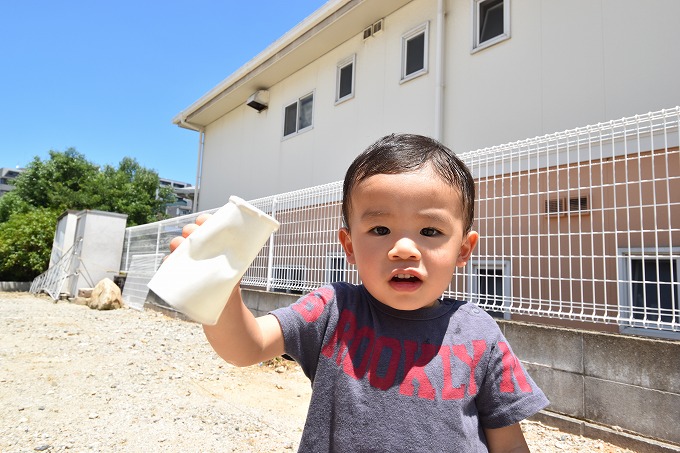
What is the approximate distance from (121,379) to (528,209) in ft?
13.0

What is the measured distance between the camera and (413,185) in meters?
1.03

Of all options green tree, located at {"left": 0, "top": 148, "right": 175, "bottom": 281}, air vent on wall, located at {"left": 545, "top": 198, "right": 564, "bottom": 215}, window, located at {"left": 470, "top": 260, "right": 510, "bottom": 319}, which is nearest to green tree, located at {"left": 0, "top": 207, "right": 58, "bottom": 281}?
green tree, located at {"left": 0, "top": 148, "right": 175, "bottom": 281}

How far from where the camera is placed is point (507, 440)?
1.07 m

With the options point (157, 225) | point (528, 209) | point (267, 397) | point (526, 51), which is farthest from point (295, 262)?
point (157, 225)

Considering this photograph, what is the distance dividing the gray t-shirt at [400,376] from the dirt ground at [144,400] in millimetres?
1997

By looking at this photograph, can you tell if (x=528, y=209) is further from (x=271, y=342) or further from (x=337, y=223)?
(x=271, y=342)

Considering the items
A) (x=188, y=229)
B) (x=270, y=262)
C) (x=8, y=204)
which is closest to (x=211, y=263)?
(x=188, y=229)

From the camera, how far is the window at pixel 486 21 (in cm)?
651

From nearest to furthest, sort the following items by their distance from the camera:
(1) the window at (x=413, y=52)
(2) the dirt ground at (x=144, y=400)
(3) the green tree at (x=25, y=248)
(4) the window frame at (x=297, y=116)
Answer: (2) the dirt ground at (x=144, y=400) → (1) the window at (x=413, y=52) → (4) the window frame at (x=297, y=116) → (3) the green tree at (x=25, y=248)

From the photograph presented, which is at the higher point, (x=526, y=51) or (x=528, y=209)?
(x=526, y=51)

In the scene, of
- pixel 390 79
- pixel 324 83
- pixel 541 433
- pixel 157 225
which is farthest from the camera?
pixel 157 225

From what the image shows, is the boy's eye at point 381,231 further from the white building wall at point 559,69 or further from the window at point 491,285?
the white building wall at point 559,69

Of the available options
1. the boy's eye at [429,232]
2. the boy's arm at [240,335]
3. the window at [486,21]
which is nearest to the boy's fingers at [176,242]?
the boy's arm at [240,335]

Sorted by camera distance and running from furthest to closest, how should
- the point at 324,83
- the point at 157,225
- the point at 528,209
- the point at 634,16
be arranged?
→ the point at 157,225, the point at 324,83, the point at 634,16, the point at 528,209
